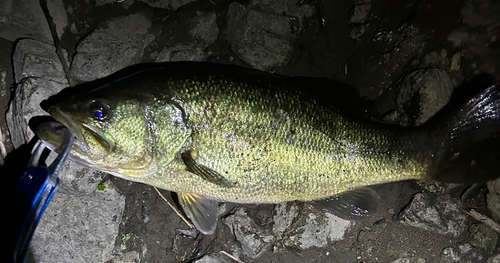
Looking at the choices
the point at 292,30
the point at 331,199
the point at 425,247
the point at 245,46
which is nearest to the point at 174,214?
the point at 331,199

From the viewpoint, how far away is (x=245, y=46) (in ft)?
10.0

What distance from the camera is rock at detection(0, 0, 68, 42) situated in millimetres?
2877

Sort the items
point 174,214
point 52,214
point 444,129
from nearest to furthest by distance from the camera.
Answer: point 444,129, point 52,214, point 174,214

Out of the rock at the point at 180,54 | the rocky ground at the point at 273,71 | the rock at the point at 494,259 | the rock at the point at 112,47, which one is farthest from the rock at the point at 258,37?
the rock at the point at 494,259

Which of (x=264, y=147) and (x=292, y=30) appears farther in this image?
(x=292, y=30)

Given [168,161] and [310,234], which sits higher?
[168,161]

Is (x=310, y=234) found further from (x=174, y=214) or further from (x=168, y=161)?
(x=168, y=161)

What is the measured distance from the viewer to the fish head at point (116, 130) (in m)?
2.26

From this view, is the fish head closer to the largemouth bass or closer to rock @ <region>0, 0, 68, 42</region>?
the largemouth bass

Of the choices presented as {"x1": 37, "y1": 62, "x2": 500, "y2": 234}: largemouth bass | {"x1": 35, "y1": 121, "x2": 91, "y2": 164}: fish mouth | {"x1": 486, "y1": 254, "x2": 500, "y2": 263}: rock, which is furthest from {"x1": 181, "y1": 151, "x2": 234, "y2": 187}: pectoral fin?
{"x1": 486, "y1": 254, "x2": 500, "y2": 263}: rock

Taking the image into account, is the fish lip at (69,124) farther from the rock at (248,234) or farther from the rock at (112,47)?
the rock at (248,234)

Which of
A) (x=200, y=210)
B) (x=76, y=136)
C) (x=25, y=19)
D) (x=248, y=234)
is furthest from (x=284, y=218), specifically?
(x=25, y=19)

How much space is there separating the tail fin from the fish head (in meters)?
1.87

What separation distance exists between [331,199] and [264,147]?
800 mm
